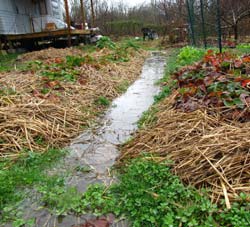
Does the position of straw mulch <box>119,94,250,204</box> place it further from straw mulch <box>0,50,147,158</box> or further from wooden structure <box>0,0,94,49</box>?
wooden structure <box>0,0,94,49</box>

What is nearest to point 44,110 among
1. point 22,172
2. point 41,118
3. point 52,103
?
point 41,118

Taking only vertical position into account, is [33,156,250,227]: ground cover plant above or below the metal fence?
below

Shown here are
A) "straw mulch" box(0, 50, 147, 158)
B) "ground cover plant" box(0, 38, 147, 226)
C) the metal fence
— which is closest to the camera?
"ground cover plant" box(0, 38, 147, 226)

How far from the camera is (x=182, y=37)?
16.0 meters

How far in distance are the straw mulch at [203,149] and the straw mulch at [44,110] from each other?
38.3 inches

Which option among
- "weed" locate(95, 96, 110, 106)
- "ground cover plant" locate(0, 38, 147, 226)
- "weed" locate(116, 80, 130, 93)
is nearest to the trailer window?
"ground cover plant" locate(0, 38, 147, 226)

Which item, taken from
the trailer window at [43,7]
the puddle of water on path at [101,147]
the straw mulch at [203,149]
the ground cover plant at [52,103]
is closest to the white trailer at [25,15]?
the trailer window at [43,7]

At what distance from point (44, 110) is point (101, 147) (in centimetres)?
110

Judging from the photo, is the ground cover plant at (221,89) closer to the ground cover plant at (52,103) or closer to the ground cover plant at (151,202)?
the ground cover plant at (151,202)

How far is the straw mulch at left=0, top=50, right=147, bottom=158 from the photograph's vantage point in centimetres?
305

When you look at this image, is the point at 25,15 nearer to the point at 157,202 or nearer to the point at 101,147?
the point at 101,147

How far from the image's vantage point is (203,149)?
2.21 m

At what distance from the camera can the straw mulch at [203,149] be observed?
193 cm

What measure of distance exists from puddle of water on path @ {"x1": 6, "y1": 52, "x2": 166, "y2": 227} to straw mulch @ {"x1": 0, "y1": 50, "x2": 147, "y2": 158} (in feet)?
0.76
